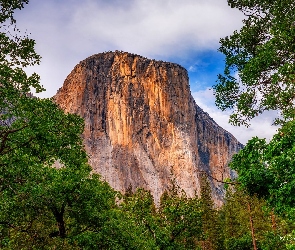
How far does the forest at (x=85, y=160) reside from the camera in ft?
30.6

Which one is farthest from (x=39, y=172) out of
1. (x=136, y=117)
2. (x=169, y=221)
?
(x=136, y=117)

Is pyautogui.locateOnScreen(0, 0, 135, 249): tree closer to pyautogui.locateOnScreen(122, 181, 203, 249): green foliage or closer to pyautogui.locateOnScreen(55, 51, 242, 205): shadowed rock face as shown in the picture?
pyautogui.locateOnScreen(122, 181, 203, 249): green foliage

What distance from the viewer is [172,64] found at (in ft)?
436

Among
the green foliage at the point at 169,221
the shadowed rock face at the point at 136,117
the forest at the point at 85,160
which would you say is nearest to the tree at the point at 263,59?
the forest at the point at 85,160

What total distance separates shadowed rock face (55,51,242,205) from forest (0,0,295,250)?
9344 centimetres

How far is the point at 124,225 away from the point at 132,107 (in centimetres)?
10741

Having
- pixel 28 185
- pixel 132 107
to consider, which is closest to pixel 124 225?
pixel 28 185

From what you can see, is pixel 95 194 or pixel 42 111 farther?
pixel 95 194

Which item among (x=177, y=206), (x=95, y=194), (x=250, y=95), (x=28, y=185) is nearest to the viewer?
(x=28, y=185)

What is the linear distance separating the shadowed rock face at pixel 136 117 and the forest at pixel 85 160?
→ 93.4 meters

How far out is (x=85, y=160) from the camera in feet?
52.8

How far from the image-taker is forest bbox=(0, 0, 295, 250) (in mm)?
9312

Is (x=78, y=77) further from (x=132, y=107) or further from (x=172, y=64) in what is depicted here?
(x=172, y=64)

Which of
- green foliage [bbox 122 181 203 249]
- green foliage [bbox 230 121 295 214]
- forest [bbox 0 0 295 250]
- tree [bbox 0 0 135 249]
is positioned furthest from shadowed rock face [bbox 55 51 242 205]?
green foliage [bbox 230 121 295 214]
